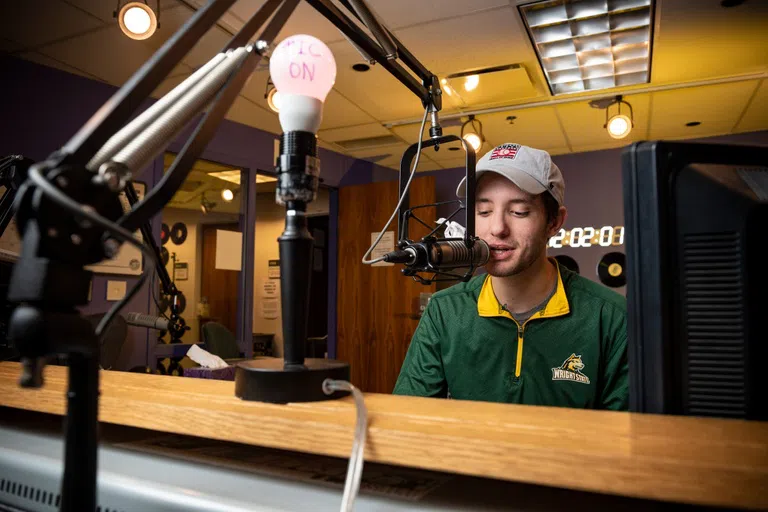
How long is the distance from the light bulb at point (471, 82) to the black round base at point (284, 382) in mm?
3283

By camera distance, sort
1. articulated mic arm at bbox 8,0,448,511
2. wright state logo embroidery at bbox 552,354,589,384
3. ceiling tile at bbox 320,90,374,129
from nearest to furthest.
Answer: articulated mic arm at bbox 8,0,448,511 → wright state logo embroidery at bbox 552,354,589,384 → ceiling tile at bbox 320,90,374,129

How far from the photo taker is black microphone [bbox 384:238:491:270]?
71cm

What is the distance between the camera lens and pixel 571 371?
1.28m

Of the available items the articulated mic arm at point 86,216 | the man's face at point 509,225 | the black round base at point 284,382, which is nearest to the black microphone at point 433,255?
the black round base at point 284,382

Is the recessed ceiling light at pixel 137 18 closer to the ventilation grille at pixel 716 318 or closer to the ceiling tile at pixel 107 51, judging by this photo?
the ceiling tile at pixel 107 51

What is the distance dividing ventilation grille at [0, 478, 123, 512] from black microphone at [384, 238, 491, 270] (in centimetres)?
48

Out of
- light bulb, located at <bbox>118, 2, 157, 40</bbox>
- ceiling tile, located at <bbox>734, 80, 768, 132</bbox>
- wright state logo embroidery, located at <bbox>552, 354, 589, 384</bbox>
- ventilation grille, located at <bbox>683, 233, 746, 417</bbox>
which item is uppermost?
ceiling tile, located at <bbox>734, 80, 768, 132</bbox>

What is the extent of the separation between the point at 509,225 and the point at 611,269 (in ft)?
14.2

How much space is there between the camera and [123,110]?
414 mm

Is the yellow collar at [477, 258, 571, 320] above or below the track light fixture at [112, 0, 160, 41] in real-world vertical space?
below

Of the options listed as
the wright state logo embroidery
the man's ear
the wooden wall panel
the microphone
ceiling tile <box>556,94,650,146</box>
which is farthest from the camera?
the wooden wall panel

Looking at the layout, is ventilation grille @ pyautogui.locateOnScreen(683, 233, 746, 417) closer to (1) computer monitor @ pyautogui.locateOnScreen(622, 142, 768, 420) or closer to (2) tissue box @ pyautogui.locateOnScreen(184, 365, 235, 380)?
(1) computer monitor @ pyautogui.locateOnScreen(622, 142, 768, 420)

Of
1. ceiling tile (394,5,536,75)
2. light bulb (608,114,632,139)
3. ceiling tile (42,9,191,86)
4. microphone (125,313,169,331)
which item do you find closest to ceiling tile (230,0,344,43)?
ceiling tile (394,5,536,75)

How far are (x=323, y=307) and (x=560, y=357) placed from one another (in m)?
6.05
